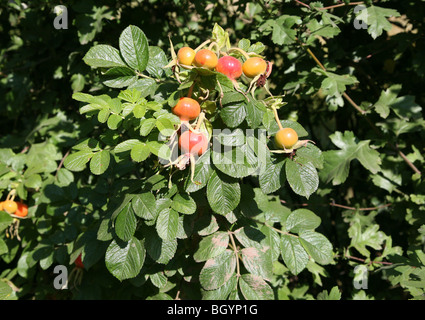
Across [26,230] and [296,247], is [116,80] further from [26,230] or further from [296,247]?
[26,230]

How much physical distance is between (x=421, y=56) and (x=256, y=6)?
845 mm

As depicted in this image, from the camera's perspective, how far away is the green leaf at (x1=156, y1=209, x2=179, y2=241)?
3.44 feet

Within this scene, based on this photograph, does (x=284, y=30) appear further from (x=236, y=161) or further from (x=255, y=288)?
(x=255, y=288)

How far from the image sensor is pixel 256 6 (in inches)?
79.6

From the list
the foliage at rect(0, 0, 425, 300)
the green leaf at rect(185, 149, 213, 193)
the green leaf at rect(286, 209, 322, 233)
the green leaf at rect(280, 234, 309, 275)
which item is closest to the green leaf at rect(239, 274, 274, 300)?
the foliage at rect(0, 0, 425, 300)

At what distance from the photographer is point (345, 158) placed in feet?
5.60

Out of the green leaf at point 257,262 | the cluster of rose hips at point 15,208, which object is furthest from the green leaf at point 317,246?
the cluster of rose hips at point 15,208

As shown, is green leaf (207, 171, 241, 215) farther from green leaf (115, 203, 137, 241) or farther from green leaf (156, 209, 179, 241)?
green leaf (115, 203, 137, 241)

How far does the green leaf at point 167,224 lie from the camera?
1049mm

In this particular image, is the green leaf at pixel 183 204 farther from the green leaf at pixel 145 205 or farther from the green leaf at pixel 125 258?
the green leaf at pixel 125 258

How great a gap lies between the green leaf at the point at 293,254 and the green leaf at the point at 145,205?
488 mm

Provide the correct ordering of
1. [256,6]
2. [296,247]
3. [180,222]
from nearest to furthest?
[180,222] < [296,247] < [256,6]

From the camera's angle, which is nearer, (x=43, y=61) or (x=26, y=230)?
(x=26, y=230)

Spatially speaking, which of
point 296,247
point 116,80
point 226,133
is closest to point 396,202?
point 296,247
